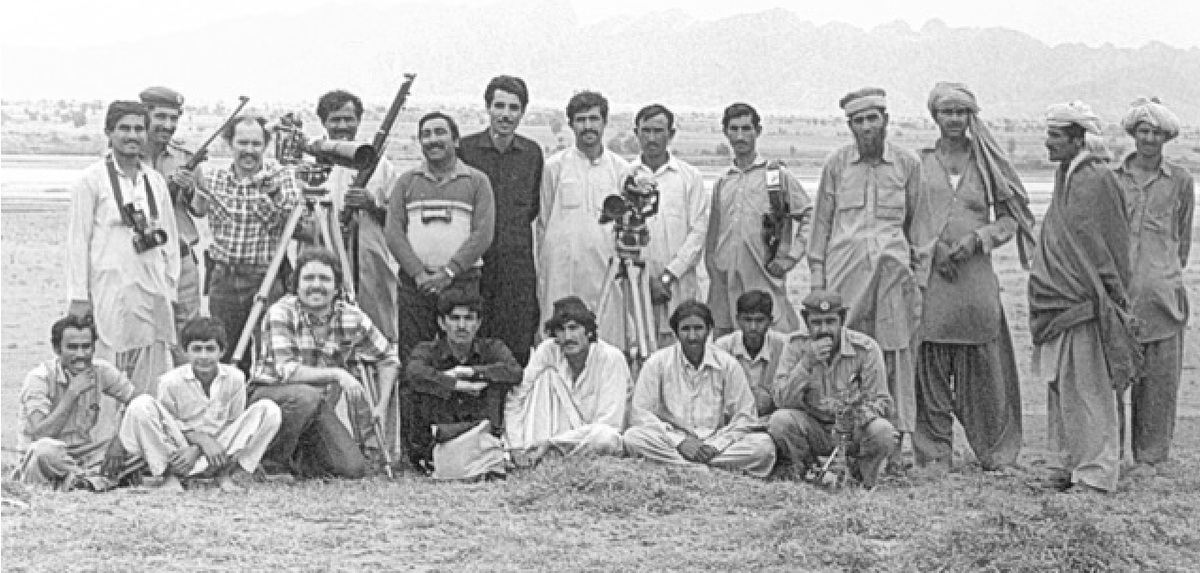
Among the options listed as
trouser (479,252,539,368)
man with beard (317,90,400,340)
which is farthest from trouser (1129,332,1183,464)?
man with beard (317,90,400,340)

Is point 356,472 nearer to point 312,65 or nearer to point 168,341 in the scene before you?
point 168,341

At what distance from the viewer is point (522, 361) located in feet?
23.5

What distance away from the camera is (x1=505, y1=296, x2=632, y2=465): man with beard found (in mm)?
6496

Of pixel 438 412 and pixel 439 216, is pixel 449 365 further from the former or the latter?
Result: pixel 439 216

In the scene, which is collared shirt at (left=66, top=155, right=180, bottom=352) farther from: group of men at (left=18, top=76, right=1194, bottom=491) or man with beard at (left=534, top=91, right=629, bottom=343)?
man with beard at (left=534, top=91, right=629, bottom=343)

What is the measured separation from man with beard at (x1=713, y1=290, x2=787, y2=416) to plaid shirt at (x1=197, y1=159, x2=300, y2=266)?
6.34 feet

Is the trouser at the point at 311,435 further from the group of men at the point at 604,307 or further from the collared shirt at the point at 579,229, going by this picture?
the collared shirt at the point at 579,229

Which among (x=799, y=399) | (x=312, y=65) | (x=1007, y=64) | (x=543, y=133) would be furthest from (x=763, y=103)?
(x=799, y=399)

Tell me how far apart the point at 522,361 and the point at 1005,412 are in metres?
2.17

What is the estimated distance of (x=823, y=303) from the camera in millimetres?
6340

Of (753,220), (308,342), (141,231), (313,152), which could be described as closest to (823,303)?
(753,220)

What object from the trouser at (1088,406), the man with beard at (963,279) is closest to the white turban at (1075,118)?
the man with beard at (963,279)

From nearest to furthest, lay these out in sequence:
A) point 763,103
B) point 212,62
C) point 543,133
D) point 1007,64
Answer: point 212,62
point 1007,64
point 763,103
point 543,133

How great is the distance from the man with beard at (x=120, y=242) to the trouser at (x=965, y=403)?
333 cm
